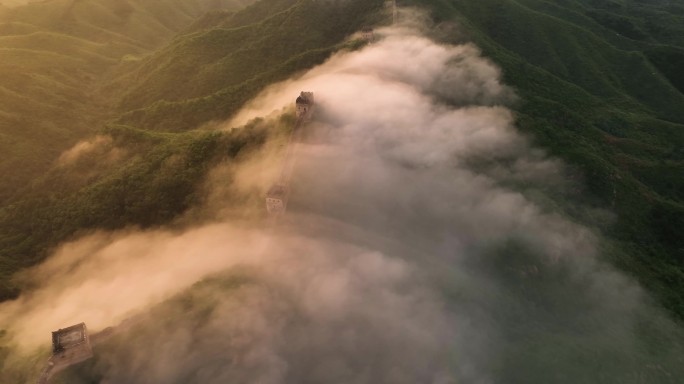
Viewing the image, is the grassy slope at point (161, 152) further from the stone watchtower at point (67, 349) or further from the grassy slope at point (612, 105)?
the grassy slope at point (612, 105)

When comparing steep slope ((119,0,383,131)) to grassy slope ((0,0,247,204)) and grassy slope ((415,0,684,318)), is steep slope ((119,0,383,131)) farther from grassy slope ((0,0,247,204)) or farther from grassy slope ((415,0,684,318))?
grassy slope ((415,0,684,318))

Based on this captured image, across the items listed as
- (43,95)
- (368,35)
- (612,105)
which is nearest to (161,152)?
(368,35)

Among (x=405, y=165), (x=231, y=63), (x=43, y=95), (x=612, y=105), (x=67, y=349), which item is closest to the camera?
(x=67, y=349)

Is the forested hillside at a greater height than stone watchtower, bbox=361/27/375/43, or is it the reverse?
stone watchtower, bbox=361/27/375/43

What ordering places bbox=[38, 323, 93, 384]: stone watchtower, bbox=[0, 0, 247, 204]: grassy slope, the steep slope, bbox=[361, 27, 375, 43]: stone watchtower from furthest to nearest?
bbox=[361, 27, 375, 43]: stone watchtower, bbox=[0, 0, 247, 204]: grassy slope, the steep slope, bbox=[38, 323, 93, 384]: stone watchtower

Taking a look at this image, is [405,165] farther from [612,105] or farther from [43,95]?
[43,95]

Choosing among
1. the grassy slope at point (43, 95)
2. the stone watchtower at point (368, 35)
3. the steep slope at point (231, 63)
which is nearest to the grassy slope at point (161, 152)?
the steep slope at point (231, 63)

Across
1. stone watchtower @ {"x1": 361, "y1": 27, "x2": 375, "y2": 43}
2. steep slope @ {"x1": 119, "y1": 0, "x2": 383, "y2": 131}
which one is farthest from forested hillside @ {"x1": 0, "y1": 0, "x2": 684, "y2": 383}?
stone watchtower @ {"x1": 361, "y1": 27, "x2": 375, "y2": 43}

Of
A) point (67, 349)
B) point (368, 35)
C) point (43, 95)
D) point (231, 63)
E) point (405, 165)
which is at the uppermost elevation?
point (368, 35)
